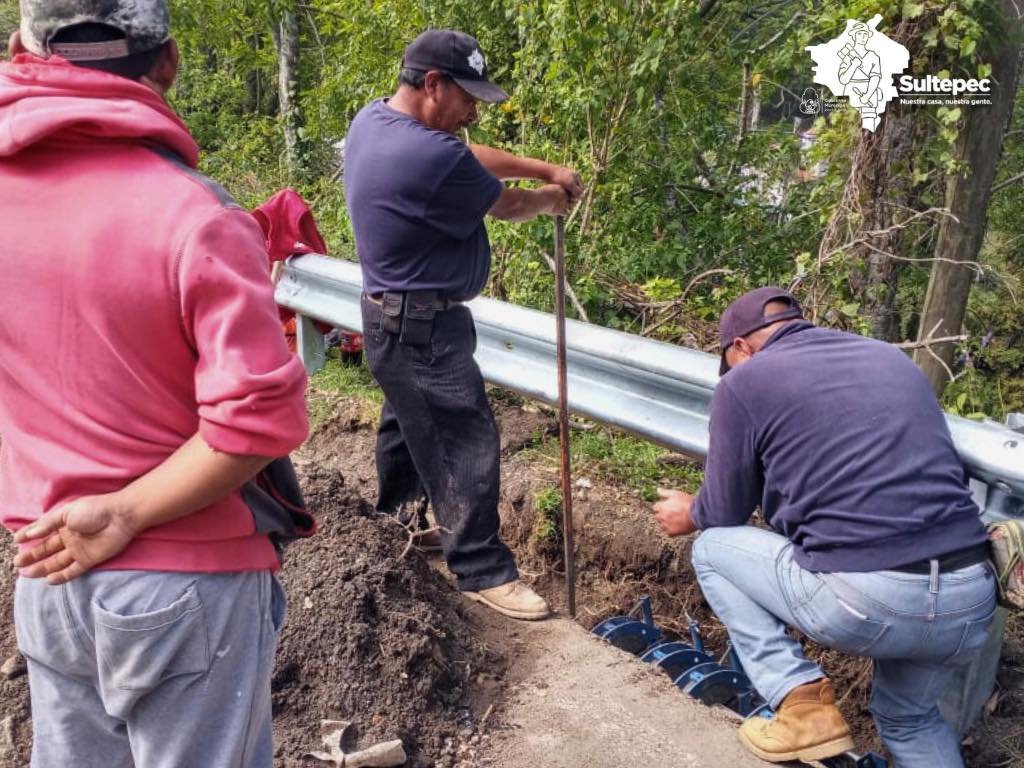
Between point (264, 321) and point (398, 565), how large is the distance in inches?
83.7

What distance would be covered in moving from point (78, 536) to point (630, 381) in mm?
2688

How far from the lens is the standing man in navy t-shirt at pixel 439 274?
12.8 feet

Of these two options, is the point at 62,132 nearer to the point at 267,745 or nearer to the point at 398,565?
the point at 267,745

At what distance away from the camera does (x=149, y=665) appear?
1.85m

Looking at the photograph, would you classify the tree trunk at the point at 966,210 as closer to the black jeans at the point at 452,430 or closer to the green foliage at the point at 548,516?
the green foliage at the point at 548,516

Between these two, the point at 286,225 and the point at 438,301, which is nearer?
the point at 438,301

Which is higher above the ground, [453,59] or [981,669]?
[453,59]

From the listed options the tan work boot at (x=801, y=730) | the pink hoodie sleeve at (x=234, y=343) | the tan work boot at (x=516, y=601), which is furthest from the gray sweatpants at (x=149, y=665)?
the tan work boot at (x=516, y=601)

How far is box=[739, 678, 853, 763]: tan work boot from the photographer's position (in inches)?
126

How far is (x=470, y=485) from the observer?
4.17m

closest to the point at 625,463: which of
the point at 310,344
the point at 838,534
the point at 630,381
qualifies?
the point at 630,381

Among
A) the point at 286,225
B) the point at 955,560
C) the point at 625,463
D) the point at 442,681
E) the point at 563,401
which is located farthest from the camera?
the point at 286,225

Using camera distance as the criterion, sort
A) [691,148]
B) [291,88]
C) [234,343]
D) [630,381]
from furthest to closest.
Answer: [291,88]
[691,148]
[630,381]
[234,343]

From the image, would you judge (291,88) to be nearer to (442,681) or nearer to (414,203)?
(414,203)
